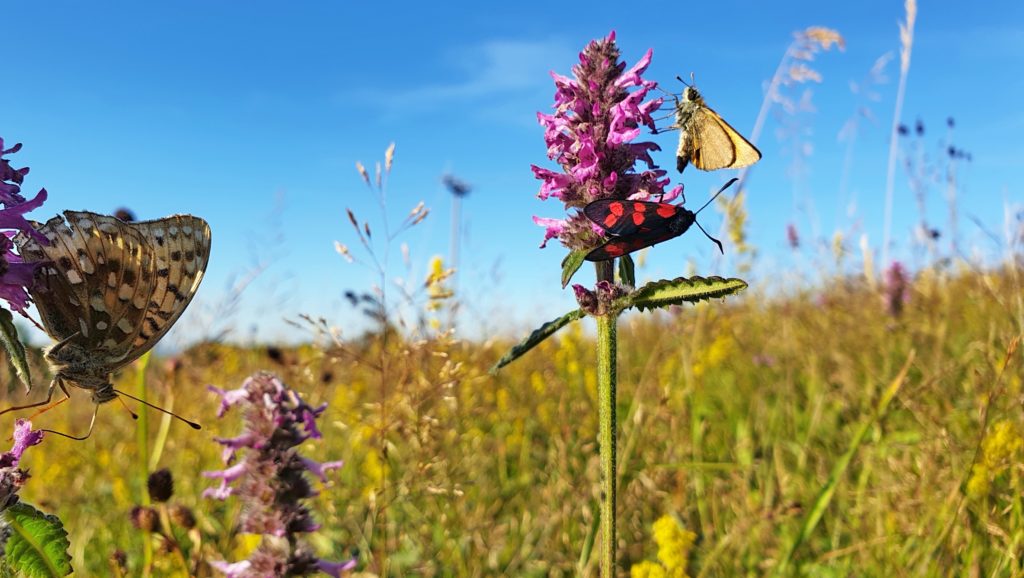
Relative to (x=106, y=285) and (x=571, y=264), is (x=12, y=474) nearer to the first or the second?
(x=106, y=285)

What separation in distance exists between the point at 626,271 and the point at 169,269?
4.57ft

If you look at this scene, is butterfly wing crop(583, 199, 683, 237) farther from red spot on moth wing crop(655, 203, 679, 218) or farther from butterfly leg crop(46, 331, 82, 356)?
butterfly leg crop(46, 331, 82, 356)

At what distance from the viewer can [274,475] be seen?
208 centimetres

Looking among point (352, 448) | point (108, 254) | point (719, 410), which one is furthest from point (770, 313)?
Answer: point (108, 254)

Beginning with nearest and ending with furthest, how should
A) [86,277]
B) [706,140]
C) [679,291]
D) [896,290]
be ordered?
[679,291] → [86,277] → [706,140] → [896,290]

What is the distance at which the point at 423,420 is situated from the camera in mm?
2855

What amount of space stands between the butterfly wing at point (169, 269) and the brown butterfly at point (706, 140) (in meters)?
1.58

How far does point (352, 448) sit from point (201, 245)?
290 centimetres

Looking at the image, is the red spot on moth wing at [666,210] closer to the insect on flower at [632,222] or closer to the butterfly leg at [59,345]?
the insect on flower at [632,222]

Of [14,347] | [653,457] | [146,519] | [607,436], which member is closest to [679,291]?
[607,436]

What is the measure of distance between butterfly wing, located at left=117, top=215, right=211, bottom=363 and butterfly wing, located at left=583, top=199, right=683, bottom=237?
128 cm

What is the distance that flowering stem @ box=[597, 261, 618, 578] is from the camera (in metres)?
1.69

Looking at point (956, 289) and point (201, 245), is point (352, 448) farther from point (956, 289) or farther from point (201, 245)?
point (956, 289)

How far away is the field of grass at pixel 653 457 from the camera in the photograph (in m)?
2.86
